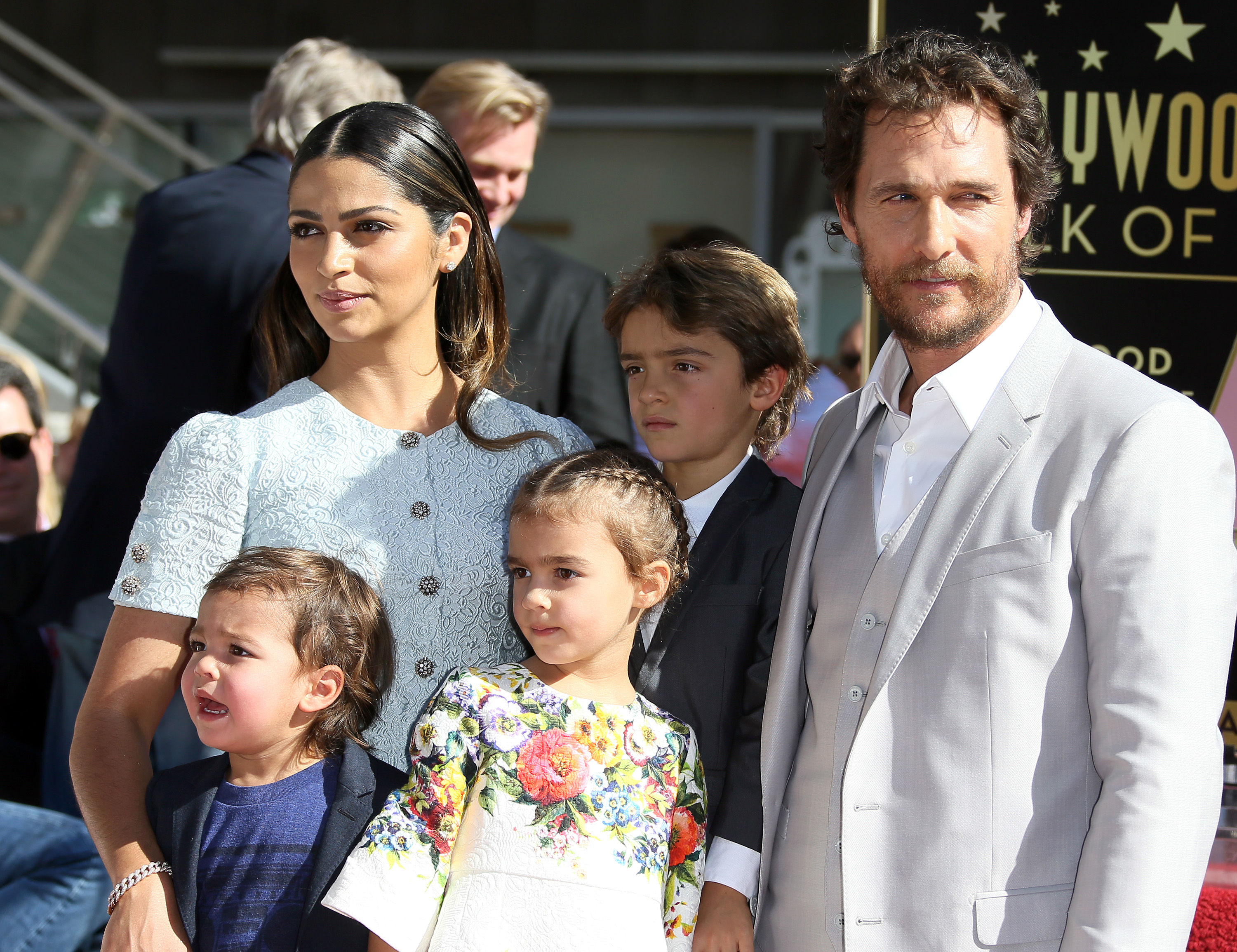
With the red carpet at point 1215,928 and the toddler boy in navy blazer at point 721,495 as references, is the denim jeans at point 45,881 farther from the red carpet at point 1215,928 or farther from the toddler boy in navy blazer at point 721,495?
the red carpet at point 1215,928

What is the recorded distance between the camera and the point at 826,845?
1.78 m

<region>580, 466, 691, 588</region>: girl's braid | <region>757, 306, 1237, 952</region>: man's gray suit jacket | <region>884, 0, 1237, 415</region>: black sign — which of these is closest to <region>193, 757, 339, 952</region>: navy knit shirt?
<region>580, 466, 691, 588</region>: girl's braid

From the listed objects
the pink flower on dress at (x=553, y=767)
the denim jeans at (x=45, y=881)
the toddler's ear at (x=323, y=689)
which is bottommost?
the denim jeans at (x=45, y=881)

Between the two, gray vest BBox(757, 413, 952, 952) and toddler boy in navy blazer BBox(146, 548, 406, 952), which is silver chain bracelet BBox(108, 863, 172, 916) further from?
gray vest BBox(757, 413, 952, 952)

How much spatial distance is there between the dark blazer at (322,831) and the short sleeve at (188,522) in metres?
0.25

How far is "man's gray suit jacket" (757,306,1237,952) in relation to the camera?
153 centimetres

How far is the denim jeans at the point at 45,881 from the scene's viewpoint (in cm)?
267

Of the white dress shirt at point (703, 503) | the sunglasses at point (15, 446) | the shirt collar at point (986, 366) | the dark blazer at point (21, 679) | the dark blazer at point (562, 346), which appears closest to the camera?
the shirt collar at point (986, 366)

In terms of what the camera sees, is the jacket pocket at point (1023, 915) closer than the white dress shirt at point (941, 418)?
Yes

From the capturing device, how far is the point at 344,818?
175 centimetres

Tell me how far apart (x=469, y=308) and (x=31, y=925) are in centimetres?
168

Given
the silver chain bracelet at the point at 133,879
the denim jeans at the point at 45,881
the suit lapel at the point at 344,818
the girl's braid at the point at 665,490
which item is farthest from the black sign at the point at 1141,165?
the denim jeans at the point at 45,881

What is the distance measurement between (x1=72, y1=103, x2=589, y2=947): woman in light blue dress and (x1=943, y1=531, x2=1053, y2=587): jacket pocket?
694 millimetres

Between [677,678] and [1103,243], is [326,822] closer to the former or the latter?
[677,678]
